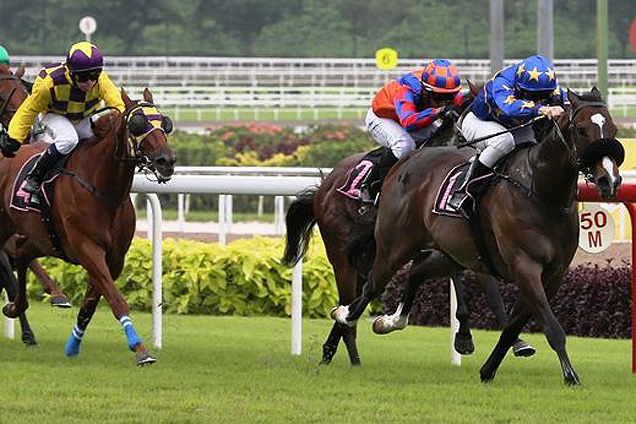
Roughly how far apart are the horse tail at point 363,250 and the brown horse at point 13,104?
69.9 inches

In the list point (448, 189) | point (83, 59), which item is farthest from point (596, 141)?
point (83, 59)

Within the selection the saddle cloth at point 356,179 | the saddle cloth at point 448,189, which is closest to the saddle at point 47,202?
the saddle cloth at point 356,179

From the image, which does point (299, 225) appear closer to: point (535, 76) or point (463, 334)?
point (463, 334)

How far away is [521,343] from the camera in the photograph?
7.51 meters

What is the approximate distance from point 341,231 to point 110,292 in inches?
52.3

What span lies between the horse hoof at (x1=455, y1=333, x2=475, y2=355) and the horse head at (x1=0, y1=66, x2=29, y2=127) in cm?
304

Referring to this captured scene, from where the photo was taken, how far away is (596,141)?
6.46 meters

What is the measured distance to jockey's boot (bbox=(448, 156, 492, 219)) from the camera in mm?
7219

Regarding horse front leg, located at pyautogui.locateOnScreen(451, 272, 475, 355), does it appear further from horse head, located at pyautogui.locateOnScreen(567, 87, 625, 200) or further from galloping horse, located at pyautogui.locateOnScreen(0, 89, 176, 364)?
galloping horse, located at pyautogui.locateOnScreen(0, 89, 176, 364)

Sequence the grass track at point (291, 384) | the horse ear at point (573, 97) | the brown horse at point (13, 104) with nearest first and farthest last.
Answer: the grass track at point (291, 384) → the horse ear at point (573, 97) → the brown horse at point (13, 104)

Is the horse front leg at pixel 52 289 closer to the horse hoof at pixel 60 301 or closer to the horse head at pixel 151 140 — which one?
the horse hoof at pixel 60 301

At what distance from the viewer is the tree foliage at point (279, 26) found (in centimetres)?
4803

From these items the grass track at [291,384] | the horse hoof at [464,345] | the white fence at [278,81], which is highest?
the white fence at [278,81]

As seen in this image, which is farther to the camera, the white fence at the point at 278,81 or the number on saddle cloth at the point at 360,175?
the white fence at the point at 278,81
